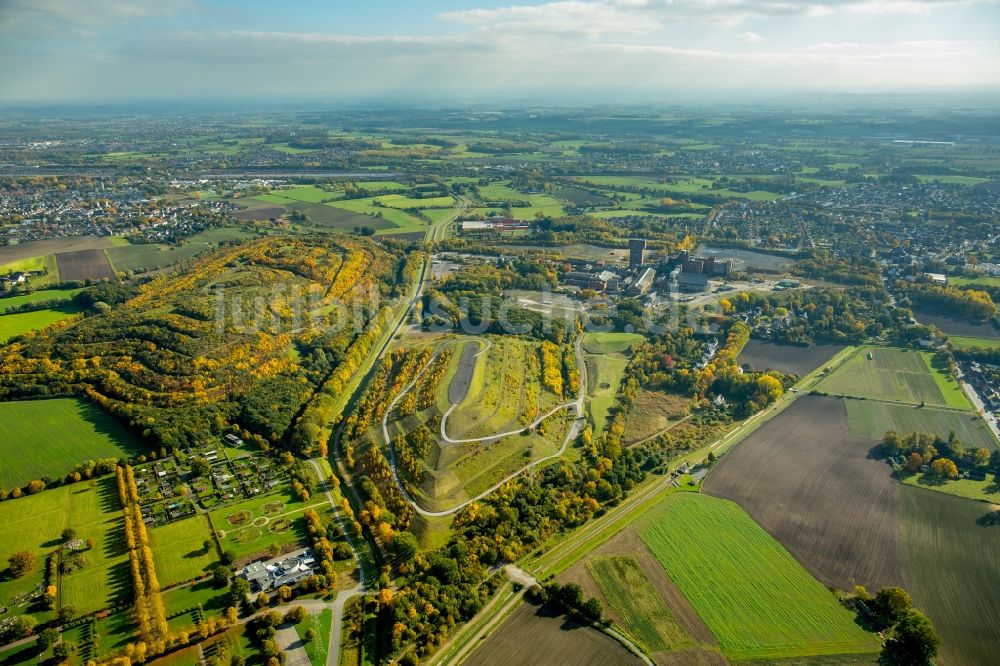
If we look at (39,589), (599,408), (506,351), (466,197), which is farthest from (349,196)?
(39,589)

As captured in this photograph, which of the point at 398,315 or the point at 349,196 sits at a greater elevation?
the point at 349,196

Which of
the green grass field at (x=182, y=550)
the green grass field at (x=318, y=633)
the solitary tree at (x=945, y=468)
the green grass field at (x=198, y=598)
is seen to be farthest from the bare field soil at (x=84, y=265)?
the solitary tree at (x=945, y=468)

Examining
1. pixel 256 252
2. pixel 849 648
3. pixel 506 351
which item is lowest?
pixel 849 648

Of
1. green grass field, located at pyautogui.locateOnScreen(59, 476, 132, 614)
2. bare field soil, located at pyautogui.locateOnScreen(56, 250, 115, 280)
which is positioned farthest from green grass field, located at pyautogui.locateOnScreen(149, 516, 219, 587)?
bare field soil, located at pyautogui.locateOnScreen(56, 250, 115, 280)

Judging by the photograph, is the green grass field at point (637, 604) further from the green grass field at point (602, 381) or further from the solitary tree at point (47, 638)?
the solitary tree at point (47, 638)

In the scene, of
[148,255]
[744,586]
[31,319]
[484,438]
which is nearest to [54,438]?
[31,319]

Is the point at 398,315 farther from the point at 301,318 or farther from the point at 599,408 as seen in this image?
the point at 599,408

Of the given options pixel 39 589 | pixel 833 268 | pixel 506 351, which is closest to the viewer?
pixel 39 589
